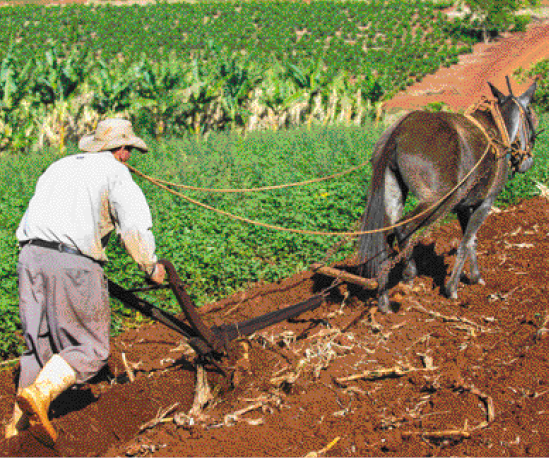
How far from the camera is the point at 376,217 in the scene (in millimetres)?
6312

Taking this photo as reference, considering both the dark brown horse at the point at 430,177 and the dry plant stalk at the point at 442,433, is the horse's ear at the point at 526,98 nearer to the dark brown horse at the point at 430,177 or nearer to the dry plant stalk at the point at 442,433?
the dark brown horse at the point at 430,177

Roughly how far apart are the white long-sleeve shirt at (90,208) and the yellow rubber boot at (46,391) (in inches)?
28.9

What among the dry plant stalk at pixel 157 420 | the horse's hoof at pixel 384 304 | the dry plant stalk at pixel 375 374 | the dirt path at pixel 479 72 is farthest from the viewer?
the dirt path at pixel 479 72

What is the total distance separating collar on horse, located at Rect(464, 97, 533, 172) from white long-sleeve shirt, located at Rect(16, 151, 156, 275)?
13.9 feet

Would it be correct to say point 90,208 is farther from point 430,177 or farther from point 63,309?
point 430,177

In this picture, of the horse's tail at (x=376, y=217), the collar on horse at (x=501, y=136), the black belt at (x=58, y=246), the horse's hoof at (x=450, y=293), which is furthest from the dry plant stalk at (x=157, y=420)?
the collar on horse at (x=501, y=136)

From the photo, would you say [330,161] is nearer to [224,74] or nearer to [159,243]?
[159,243]

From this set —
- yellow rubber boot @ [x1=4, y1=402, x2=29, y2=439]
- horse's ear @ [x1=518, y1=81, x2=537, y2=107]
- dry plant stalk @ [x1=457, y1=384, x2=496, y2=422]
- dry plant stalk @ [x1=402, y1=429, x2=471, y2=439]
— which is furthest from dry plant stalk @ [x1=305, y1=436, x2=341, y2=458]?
horse's ear @ [x1=518, y1=81, x2=537, y2=107]

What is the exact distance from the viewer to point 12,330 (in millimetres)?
5344

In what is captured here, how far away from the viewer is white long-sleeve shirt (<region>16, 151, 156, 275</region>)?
3.86m

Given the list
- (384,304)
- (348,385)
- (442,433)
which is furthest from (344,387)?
(384,304)

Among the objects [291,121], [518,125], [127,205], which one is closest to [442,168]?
[518,125]

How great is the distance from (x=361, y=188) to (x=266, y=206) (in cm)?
152

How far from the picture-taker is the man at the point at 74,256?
3.87 m
